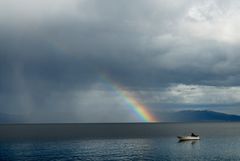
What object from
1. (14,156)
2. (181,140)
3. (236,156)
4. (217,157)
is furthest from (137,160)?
(181,140)

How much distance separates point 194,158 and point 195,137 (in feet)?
301

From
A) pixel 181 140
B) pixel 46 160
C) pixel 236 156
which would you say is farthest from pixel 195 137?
pixel 46 160

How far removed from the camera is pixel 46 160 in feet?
339

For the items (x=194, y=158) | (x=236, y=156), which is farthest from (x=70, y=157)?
(x=236, y=156)

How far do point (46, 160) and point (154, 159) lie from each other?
119 ft

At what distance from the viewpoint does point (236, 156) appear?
112188 millimetres

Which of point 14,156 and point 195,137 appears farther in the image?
point 195,137

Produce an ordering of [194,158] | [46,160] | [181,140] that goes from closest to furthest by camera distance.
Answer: [46,160] → [194,158] → [181,140]

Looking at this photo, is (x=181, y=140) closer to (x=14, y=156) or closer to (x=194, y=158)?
(x=194, y=158)

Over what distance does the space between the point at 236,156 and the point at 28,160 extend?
239 ft

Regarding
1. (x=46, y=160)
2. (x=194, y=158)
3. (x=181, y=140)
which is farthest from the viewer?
(x=181, y=140)

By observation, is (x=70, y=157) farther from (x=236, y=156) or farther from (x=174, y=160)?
(x=236, y=156)

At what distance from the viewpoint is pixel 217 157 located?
110 meters

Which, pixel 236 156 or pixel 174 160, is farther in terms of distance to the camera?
pixel 236 156
